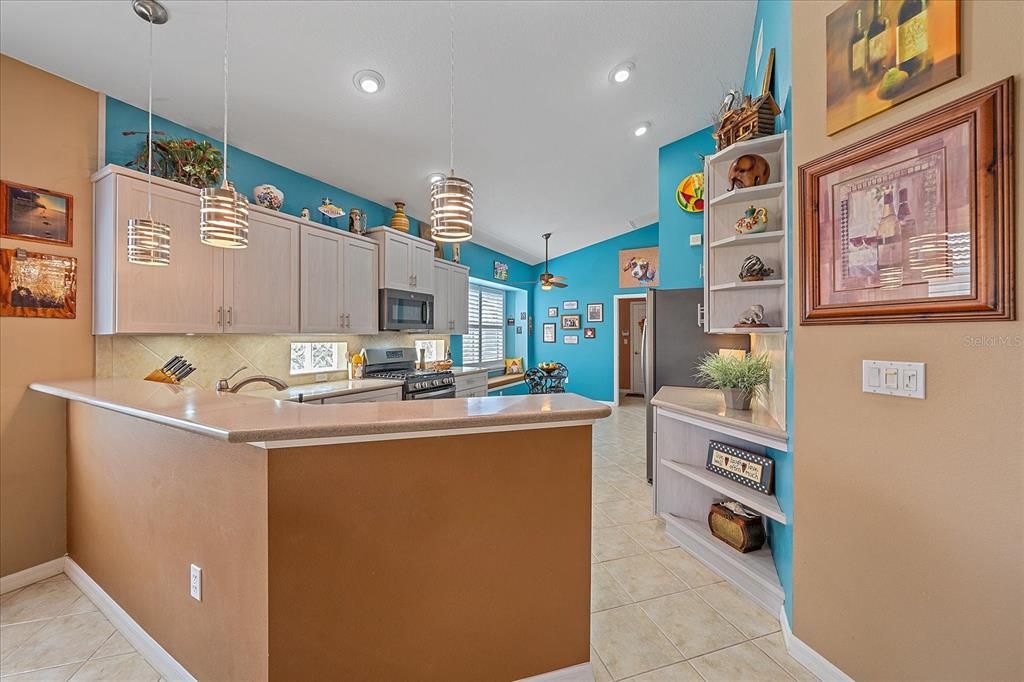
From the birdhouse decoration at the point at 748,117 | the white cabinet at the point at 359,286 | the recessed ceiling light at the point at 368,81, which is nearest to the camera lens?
the birdhouse decoration at the point at 748,117

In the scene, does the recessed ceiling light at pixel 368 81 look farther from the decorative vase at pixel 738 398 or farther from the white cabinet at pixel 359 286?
the decorative vase at pixel 738 398

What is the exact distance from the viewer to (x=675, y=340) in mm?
3707

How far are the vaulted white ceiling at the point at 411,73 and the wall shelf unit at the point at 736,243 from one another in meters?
1.05

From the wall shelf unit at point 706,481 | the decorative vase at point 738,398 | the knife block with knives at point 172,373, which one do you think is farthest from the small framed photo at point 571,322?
the knife block with knives at point 172,373

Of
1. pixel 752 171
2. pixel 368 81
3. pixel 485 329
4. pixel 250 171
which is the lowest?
pixel 485 329

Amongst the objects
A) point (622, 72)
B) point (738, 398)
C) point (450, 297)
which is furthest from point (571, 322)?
point (738, 398)

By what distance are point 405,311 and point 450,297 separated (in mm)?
1086

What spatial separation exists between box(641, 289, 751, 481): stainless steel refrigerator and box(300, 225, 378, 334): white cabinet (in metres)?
2.60

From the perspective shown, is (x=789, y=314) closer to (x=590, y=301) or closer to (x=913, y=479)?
(x=913, y=479)

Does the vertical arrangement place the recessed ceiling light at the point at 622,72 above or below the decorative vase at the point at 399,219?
above

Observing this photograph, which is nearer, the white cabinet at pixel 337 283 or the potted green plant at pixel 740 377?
the potted green plant at pixel 740 377

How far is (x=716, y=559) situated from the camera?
7.91 feet

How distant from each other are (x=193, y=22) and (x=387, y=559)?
8.57ft

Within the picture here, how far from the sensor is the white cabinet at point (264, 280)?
2859mm
